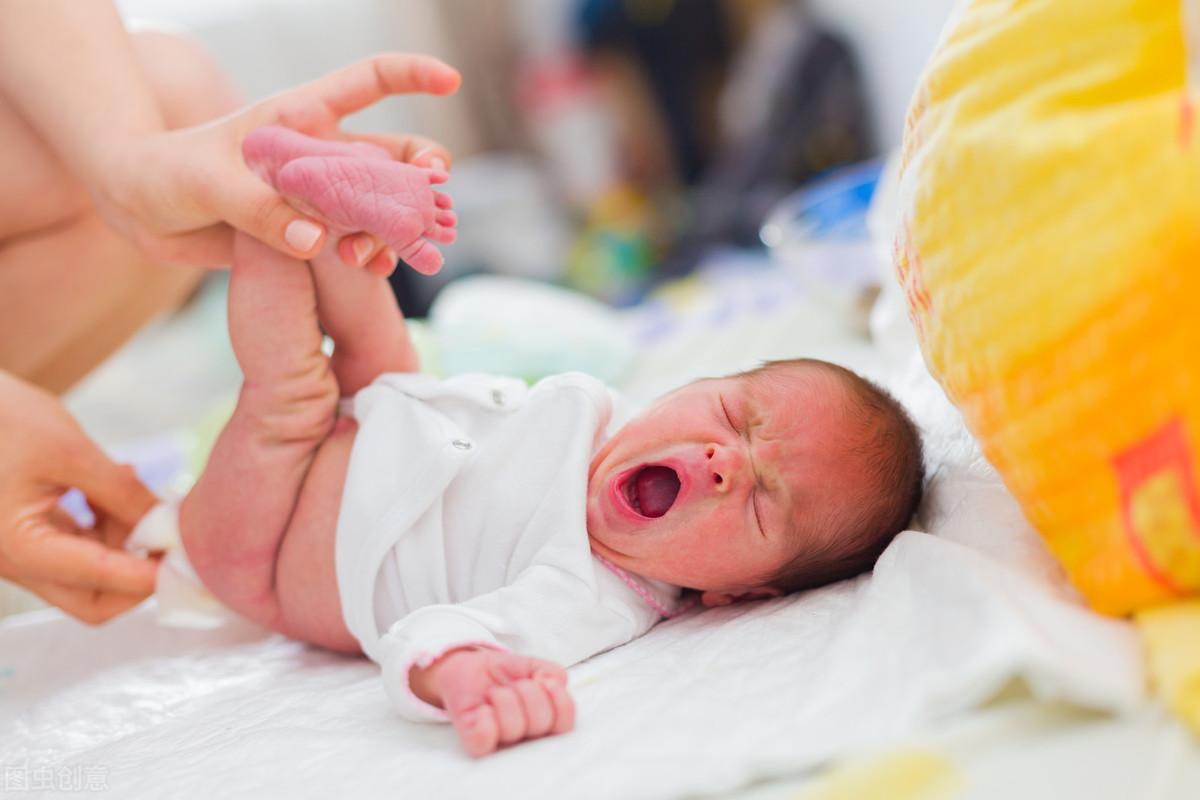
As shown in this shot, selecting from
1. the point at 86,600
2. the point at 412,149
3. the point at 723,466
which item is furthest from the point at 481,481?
the point at 86,600

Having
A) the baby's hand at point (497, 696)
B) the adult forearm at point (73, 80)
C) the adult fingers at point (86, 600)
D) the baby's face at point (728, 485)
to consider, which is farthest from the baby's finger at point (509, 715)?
the adult forearm at point (73, 80)

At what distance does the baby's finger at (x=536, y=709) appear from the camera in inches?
26.9

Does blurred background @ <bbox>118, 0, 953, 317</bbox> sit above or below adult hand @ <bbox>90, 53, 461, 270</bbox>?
below

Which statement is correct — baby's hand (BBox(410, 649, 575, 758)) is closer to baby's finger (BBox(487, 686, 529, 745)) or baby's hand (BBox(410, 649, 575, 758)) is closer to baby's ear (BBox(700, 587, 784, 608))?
baby's finger (BBox(487, 686, 529, 745))

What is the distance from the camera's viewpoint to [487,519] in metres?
0.96

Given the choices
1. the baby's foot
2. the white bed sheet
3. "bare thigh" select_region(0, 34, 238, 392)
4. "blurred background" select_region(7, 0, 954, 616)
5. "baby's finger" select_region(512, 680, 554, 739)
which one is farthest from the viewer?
"blurred background" select_region(7, 0, 954, 616)

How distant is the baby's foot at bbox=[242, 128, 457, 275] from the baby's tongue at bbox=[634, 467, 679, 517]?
1.00 feet

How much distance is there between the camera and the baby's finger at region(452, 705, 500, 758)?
0.67 metres

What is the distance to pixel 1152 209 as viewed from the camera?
1.90 ft

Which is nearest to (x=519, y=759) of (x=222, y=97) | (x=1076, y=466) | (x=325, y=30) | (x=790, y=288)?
(x=1076, y=466)

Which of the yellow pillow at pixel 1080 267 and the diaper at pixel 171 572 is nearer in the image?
the yellow pillow at pixel 1080 267

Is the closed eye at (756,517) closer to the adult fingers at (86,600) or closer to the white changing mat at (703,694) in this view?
the white changing mat at (703,694)

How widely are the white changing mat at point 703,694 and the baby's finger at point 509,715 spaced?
0.01 meters

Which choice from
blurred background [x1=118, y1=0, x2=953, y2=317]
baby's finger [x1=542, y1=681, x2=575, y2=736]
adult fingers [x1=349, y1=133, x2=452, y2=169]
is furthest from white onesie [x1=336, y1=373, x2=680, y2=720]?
blurred background [x1=118, y1=0, x2=953, y2=317]
